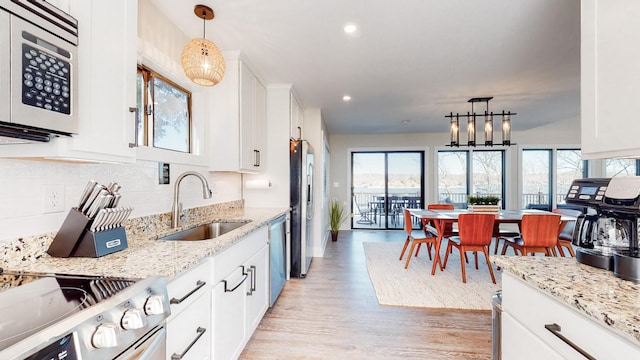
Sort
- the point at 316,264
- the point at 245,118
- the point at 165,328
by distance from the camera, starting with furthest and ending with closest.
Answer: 1. the point at 316,264
2. the point at 245,118
3. the point at 165,328

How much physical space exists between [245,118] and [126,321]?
7.39 feet

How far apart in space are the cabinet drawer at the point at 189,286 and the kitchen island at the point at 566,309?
133 cm

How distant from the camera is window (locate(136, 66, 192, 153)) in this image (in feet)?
6.30

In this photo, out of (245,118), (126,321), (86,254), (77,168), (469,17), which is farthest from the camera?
(245,118)

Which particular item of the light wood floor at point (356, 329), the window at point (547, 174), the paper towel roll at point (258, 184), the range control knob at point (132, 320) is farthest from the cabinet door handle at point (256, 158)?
the window at point (547, 174)

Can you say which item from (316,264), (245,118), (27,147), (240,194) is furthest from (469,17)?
(316,264)

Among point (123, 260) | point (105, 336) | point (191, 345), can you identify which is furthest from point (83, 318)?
Answer: point (191, 345)

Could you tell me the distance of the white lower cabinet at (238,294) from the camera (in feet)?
4.91

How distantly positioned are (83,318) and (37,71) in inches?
30.7

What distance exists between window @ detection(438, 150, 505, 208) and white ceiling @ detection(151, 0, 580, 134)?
2597 mm

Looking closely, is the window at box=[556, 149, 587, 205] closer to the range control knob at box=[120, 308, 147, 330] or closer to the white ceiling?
the white ceiling

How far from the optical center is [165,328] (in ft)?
3.20

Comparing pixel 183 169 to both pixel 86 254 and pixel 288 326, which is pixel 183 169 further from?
pixel 288 326

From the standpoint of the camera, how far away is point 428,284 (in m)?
3.21
